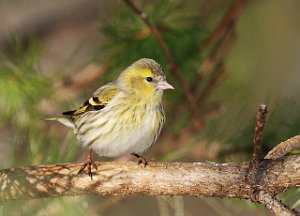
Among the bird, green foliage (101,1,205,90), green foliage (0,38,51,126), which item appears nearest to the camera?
green foliage (0,38,51,126)

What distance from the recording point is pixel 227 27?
101 inches

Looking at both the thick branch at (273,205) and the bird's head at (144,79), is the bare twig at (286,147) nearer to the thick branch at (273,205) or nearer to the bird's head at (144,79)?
the thick branch at (273,205)

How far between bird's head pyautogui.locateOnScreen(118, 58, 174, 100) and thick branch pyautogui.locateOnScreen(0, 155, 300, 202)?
0.57 metres

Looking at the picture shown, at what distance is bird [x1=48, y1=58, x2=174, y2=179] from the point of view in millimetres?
2334

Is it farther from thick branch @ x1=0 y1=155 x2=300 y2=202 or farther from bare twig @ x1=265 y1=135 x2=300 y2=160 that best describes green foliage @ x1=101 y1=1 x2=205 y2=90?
bare twig @ x1=265 y1=135 x2=300 y2=160

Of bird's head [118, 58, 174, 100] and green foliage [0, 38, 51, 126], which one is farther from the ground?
bird's head [118, 58, 174, 100]

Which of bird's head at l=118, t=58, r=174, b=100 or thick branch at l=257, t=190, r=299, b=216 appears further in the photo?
bird's head at l=118, t=58, r=174, b=100

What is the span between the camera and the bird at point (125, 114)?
2.33 meters

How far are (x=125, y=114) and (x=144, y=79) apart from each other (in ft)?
0.52

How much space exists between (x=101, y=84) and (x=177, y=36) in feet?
1.15

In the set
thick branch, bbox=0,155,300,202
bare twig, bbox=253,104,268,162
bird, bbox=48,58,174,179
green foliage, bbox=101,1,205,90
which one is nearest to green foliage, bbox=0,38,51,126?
bird, bbox=48,58,174,179

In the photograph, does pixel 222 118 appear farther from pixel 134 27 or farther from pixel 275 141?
pixel 134 27

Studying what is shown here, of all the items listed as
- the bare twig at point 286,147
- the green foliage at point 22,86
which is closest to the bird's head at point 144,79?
the green foliage at point 22,86

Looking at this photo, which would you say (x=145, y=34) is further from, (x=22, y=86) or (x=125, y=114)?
(x=22, y=86)
